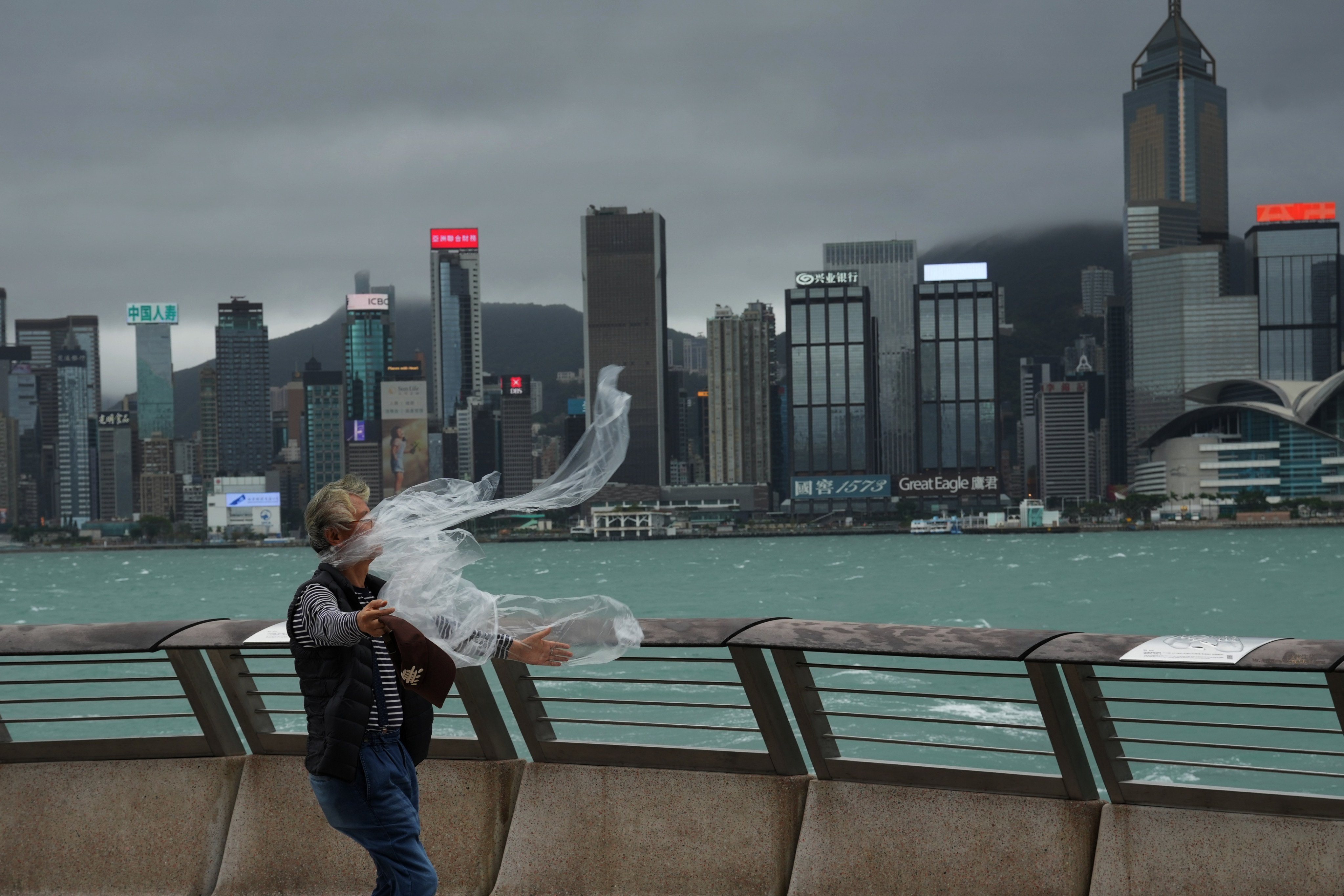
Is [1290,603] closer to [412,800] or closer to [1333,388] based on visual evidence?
[412,800]

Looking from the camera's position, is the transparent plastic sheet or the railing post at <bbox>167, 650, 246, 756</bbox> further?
the railing post at <bbox>167, 650, 246, 756</bbox>

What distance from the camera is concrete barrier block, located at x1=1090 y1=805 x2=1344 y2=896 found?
4129 mm

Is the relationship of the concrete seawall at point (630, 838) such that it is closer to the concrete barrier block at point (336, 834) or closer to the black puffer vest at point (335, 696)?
the concrete barrier block at point (336, 834)

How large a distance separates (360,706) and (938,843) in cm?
211

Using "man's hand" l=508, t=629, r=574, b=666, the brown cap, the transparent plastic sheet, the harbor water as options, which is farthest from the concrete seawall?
the brown cap

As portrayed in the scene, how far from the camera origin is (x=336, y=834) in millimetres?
5320

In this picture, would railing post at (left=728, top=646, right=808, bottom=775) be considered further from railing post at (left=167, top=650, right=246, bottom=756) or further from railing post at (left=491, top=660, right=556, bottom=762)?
railing post at (left=167, top=650, right=246, bottom=756)

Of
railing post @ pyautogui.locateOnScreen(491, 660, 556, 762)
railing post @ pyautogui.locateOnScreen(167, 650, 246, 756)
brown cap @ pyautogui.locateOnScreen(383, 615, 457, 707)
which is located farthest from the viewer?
railing post @ pyautogui.locateOnScreen(167, 650, 246, 756)

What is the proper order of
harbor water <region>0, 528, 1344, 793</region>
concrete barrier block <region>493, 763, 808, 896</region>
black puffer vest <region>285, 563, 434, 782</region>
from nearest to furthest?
black puffer vest <region>285, 563, 434, 782</region>
concrete barrier block <region>493, 763, 808, 896</region>
harbor water <region>0, 528, 1344, 793</region>

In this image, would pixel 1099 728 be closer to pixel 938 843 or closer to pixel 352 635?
pixel 938 843

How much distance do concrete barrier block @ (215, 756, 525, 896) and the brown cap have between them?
1.47 metres

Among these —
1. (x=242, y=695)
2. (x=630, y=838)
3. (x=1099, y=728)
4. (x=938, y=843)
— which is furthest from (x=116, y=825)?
(x=1099, y=728)

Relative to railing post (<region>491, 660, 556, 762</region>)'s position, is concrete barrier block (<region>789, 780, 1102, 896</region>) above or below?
below

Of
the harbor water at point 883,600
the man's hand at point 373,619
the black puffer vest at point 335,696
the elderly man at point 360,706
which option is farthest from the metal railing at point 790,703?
the man's hand at point 373,619
